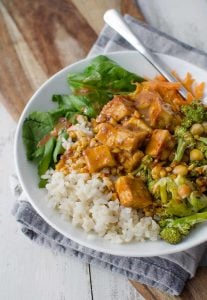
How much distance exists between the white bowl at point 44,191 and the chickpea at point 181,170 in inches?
13.1

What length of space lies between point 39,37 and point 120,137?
1897mm

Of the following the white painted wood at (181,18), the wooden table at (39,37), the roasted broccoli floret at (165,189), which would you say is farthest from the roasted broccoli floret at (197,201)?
the wooden table at (39,37)

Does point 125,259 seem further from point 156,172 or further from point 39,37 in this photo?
point 39,37

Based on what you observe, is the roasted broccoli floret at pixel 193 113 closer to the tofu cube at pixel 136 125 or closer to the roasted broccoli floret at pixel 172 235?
the tofu cube at pixel 136 125

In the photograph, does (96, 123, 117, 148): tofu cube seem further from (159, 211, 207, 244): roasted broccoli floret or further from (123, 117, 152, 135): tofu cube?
(159, 211, 207, 244): roasted broccoli floret

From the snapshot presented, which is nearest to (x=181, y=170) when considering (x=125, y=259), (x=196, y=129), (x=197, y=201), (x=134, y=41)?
(x=197, y=201)

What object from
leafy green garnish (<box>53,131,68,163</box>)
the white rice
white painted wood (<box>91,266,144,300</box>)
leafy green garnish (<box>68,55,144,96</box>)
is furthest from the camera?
leafy green garnish (<box>68,55,144,96</box>)

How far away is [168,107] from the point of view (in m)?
3.56

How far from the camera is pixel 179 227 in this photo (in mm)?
3148

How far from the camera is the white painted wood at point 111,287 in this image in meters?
3.44

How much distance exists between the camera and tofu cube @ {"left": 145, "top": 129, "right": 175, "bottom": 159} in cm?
333

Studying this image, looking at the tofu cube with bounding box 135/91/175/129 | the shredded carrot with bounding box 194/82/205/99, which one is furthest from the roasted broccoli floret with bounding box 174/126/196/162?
the shredded carrot with bounding box 194/82/205/99

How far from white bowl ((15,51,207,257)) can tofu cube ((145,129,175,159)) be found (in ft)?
1.68

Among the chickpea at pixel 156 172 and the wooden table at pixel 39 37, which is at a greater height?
the wooden table at pixel 39 37
